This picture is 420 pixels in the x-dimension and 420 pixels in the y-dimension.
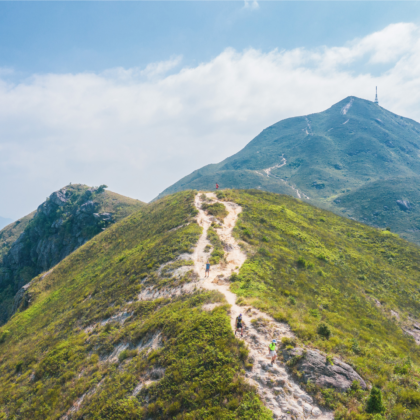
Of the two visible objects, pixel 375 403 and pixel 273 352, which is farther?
pixel 273 352

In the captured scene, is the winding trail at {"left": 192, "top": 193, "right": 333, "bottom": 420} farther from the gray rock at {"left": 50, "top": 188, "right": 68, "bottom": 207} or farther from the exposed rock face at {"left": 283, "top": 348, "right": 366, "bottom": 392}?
the gray rock at {"left": 50, "top": 188, "right": 68, "bottom": 207}

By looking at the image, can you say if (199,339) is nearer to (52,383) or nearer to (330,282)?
(52,383)

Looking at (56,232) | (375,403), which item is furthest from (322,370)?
(56,232)

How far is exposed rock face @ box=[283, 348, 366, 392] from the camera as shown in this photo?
1074 cm

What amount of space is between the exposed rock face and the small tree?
1060 mm

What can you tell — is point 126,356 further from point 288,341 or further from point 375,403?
point 375,403

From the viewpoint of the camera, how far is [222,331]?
13.8 meters

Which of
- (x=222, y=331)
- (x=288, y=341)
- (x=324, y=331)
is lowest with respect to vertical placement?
(x=324, y=331)

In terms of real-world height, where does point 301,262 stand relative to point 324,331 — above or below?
Result: below

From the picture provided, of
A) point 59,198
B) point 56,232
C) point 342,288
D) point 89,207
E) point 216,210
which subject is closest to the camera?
point 342,288

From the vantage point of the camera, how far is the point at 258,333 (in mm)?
14062

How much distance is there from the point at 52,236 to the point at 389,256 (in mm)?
114273

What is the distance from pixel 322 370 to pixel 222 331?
5.46 metres

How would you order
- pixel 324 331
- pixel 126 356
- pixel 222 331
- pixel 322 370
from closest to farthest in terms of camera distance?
pixel 322 370, pixel 222 331, pixel 324 331, pixel 126 356
